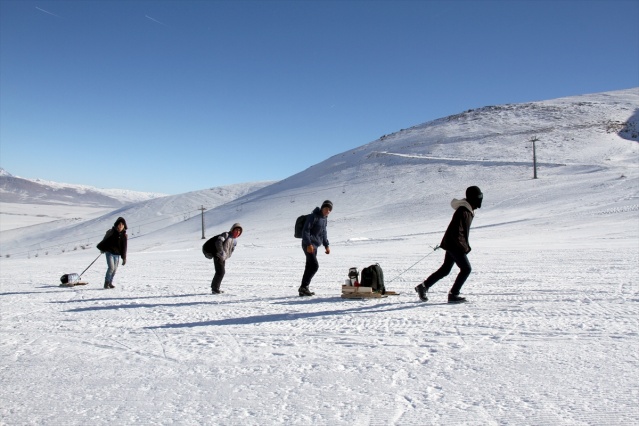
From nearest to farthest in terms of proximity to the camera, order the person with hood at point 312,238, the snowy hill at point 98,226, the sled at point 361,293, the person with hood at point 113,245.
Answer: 1. the sled at point 361,293
2. the person with hood at point 312,238
3. the person with hood at point 113,245
4. the snowy hill at point 98,226

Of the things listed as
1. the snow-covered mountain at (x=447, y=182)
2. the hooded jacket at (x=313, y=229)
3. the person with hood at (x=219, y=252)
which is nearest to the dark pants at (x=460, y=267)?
the hooded jacket at (x=313, y=229)

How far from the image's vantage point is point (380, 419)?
338 centimetres

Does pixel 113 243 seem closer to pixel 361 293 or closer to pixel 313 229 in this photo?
pixel 313 229

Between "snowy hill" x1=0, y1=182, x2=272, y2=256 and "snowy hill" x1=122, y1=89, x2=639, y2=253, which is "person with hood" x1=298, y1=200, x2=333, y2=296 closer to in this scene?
"snowy hill" x1=122, y1=89, x2=639, y2=253

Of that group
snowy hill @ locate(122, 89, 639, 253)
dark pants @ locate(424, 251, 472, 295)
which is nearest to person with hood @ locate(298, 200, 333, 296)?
dark pants @ locate(424, 251, 472, 295)

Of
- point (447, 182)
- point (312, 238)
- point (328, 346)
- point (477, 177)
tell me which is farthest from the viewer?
point (477, 177)

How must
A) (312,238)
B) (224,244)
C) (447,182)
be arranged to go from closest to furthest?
(312,238), (224,244), (447,182)

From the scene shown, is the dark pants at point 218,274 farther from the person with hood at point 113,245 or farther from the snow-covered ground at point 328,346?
the person with hood at point 113,245

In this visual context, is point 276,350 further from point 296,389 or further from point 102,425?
point 102,425

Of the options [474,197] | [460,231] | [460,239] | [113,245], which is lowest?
[113,245]

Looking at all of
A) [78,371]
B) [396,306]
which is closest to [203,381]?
[78,371]

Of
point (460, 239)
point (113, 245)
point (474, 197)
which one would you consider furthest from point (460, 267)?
point (113, 245)

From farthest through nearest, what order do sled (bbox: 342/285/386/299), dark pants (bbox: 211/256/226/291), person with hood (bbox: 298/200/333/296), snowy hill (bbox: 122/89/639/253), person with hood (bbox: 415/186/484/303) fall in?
1. snowy hill (bbox: 122/89/639/253)
2. dark pants (bbox: 211/256/226/291)
3. person with hood (bbox: 298/200/333/296)
4. sled (bbox: 342/285/386/299)
5. person with hood (bbox: 415/186/484/303)

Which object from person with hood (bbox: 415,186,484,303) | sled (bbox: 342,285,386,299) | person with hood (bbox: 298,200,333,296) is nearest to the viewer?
person with hood (bbox: 415,186,484,303)
